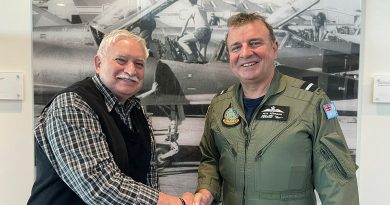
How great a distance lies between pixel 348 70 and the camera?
1.48m

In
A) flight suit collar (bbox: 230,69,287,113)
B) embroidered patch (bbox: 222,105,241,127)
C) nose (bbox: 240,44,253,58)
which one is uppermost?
nose (bbox: 240,44,253,58)

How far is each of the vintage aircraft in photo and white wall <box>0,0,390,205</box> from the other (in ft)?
0.30

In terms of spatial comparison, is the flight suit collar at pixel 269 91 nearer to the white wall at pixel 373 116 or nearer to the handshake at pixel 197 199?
the handshake at pixel 197 199

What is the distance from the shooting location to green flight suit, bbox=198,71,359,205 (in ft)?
3.77

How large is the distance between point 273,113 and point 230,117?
0.60 feet

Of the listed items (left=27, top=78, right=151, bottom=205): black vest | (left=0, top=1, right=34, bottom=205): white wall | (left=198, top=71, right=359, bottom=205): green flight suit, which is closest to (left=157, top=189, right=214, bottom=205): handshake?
(left=198, top=71, right=359, bottom=205): green flight suit

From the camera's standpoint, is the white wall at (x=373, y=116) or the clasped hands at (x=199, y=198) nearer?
the clasped hands at (x=199, y=198)

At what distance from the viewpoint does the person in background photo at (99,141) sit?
37.9 inches

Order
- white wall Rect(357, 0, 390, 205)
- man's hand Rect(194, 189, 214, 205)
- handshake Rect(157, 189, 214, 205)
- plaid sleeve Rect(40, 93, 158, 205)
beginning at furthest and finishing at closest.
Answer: white wall Rect(357, 0, 390, 205), man's hand Rect(194, 189, 214, 205), handshake Rect(157, 189, 214, 205), plaid sleeve Rect(40, 93, 158, 205)

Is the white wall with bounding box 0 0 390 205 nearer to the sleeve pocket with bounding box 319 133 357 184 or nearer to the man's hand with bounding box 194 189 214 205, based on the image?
the sleeve pocket with bounding box 319 133 357 184

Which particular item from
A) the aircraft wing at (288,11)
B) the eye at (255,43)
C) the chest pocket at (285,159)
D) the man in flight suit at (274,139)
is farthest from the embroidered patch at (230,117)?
the aircraft wing at (288,11)

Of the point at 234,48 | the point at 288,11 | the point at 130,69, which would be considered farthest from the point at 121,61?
the point at 288,11

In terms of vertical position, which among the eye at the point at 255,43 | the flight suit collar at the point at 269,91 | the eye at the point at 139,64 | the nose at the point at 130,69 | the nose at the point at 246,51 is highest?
the eye at the point at 255,43

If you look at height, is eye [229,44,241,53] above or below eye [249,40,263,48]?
below
